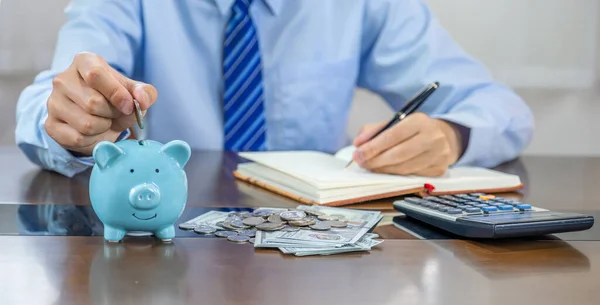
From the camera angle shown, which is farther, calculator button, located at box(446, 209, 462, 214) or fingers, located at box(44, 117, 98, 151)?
fingers, located at box(44, 117, 98, 151)

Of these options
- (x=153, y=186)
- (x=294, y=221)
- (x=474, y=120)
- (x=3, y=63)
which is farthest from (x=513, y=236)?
(x=3, y=63)

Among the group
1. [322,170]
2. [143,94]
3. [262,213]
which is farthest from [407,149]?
[143,94]

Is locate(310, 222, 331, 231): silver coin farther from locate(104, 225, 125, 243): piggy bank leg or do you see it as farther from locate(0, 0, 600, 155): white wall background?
locate(0, 0, 600, 155): white wall background

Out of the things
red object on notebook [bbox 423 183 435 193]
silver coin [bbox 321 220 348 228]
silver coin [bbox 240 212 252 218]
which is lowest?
silver coin [bbox 321 220 348 228]

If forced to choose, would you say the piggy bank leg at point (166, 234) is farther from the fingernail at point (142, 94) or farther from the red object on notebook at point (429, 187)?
the red object on notebook at point (429, 187)

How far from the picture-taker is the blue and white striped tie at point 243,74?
158 centimetres

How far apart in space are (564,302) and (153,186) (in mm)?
391

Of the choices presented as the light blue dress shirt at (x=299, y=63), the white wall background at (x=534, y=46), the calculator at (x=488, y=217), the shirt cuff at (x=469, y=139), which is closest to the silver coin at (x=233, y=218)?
the calculator at (x=488, y=217)

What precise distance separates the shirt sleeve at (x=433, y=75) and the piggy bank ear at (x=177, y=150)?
0.82 metres

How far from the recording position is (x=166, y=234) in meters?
0.72

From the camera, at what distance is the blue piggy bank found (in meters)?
0.69

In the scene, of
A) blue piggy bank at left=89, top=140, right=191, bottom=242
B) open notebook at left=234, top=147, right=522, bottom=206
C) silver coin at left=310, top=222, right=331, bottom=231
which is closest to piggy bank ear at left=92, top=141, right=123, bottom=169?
blue piggy bank at left=89, top=140, right=191, bottom=242

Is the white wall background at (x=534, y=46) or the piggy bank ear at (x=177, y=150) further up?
the white wall background at (x=534, y=46)

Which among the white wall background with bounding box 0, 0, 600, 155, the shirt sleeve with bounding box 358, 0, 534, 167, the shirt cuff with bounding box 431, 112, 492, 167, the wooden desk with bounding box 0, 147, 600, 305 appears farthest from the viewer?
the white wall background with bounding box 0, 0, 600, 155
